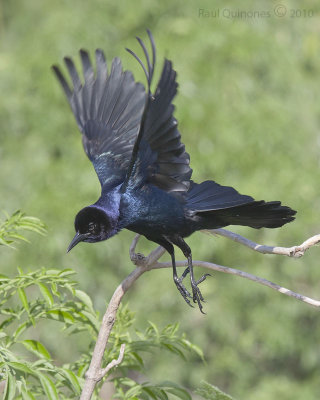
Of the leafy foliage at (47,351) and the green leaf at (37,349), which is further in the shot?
the green leaf at (37,349)

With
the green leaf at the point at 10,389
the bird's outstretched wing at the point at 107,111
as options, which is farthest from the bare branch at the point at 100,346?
the bird's outstretched wing at the point at 107,111

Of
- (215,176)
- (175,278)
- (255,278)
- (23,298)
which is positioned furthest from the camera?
(215,176)

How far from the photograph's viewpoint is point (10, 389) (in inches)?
78.7

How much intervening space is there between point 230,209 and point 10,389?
110 cm

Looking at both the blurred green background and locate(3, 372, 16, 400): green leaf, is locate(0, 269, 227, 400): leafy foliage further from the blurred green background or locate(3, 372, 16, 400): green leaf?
the blurred green background

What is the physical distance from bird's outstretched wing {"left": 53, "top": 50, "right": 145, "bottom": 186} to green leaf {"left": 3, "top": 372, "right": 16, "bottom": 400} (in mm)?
1232

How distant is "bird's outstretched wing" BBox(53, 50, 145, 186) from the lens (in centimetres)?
319

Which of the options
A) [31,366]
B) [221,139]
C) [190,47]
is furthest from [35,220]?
[190,47]

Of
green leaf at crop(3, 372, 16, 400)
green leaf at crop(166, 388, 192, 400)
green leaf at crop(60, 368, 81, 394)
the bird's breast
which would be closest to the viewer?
green leaf at crop(3, 372, 16, 400)

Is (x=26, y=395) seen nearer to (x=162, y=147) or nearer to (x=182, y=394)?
(x=182, y=394)

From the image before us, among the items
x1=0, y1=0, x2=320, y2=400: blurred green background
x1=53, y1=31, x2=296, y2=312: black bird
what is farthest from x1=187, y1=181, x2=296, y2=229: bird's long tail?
x1=0, y1=0, x2=320, y2=400: blurred green background

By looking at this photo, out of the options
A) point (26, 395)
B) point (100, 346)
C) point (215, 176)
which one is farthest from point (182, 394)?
point (215, 176)

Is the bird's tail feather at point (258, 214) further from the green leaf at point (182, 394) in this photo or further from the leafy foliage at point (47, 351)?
the green leaf at point (182, 394)

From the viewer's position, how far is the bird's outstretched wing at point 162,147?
2.26 meters
